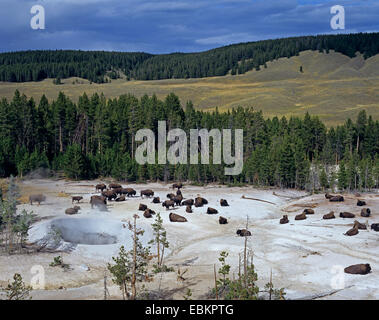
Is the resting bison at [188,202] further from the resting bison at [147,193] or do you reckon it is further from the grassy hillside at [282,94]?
the grassy hillside at [282,94]

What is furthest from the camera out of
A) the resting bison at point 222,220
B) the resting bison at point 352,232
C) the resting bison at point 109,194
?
the resting bison at point 109,194

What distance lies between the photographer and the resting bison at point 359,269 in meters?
25.7

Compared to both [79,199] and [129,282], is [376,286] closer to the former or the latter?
[129,282]

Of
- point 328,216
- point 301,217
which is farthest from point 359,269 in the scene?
point 328,216

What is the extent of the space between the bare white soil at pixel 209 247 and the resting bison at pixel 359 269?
44 centimetres

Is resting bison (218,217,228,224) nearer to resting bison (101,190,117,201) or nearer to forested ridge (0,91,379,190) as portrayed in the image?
resting bison (101,190,117,201)

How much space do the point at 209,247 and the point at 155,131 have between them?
54188 mm

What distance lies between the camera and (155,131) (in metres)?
84.4

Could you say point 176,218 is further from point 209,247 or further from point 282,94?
point 282,94

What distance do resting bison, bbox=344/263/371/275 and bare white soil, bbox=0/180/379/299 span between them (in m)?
0.44

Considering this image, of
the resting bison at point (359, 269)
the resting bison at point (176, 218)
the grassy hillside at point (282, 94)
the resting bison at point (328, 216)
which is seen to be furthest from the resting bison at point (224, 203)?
the grassy hillside at point (282, 94)
